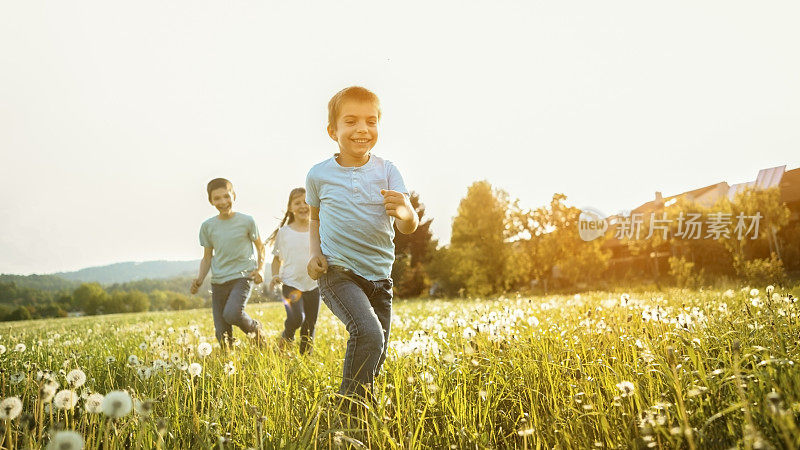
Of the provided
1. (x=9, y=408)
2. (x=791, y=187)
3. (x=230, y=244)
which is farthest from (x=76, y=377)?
(x=791, y=187)

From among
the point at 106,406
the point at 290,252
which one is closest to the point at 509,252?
the point at 290,252

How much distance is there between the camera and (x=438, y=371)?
11.0 feet

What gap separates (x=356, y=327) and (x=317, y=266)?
418mm

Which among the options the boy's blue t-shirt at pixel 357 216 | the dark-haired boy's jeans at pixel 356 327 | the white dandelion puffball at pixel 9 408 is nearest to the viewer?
the white dandelion puffball at pixel 9 408

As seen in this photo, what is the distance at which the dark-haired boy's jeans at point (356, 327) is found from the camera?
2992 millimetres

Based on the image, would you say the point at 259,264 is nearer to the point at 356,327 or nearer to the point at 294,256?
the point at 294,256

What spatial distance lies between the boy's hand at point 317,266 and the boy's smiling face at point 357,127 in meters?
0.69

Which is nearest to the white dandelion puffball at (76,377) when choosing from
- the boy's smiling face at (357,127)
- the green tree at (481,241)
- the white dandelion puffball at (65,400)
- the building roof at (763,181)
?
the white dandelion puffball at (65,400)

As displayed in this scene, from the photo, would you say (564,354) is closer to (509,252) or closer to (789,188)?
(509,252)

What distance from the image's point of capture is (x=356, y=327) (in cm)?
302

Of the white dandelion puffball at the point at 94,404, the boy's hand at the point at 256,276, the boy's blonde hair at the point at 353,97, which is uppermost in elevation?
the boy's blonde hair at the point at 353,97

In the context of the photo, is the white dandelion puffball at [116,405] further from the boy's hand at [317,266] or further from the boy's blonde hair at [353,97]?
the boy's blonde hair at [353,97]

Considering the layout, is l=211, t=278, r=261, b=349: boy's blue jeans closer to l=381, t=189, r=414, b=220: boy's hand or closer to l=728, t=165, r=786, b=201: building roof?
l=381, t=189, r=414, b=220: boy's hand

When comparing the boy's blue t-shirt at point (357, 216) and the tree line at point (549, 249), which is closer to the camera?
the boy's blue t-shirt at point (357, 216)
